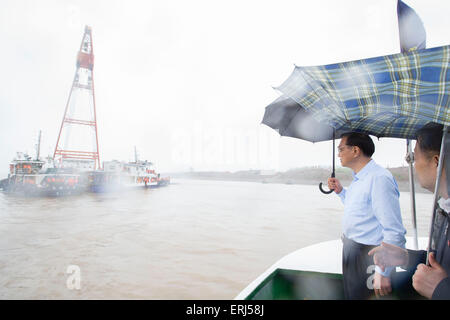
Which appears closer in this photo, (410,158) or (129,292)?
(410,158)

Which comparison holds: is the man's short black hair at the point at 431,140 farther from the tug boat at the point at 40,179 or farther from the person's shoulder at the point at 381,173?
the tug boat at the point at 40,179

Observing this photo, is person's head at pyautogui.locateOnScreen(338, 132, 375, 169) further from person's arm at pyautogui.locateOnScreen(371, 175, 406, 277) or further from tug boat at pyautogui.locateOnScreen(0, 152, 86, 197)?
tug boat at pyautogui.locateOnScreen(0, 152, 86, 197)

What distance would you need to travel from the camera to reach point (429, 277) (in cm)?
99

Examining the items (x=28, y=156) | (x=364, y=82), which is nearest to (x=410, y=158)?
(x=364, y=82)

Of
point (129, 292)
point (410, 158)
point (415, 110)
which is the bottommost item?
point (129, 292)

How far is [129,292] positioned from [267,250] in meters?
4.98

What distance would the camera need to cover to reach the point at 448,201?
1.04m

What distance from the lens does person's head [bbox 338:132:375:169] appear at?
158 centimetres

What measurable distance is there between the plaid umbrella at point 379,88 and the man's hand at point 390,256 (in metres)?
0.66

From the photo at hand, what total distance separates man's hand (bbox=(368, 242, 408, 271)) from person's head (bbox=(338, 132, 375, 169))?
0.54 metres

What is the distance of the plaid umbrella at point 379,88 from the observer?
102cm

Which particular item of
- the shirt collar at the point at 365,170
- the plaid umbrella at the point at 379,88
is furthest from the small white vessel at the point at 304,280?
the plaid umbrella at the point at 379,88

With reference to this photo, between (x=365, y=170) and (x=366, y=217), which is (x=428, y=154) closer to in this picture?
(x=365, y=170)

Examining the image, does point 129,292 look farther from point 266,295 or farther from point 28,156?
point 28,156
